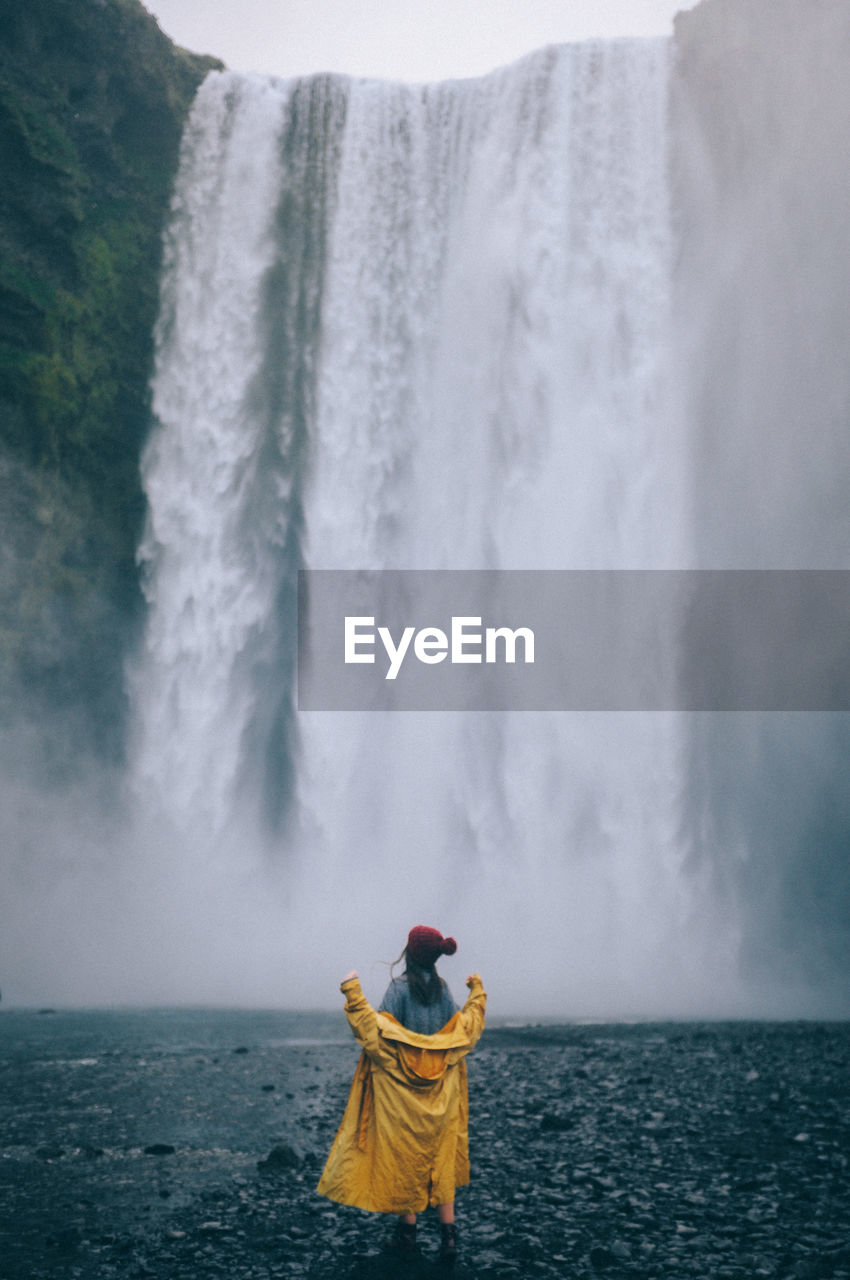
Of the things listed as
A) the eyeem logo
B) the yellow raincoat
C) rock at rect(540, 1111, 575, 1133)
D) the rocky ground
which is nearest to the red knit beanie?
the yellow raincoat

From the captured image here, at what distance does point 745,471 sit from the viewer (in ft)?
66.0

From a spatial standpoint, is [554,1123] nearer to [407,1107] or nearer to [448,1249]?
[448,1249]

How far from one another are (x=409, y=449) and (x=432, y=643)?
13.3ft

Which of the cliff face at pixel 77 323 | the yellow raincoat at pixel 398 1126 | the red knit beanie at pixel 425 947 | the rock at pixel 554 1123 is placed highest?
the cliff face at pixel 77 323

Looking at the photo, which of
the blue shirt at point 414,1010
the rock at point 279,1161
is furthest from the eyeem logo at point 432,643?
the blue shirt at point 414,1010

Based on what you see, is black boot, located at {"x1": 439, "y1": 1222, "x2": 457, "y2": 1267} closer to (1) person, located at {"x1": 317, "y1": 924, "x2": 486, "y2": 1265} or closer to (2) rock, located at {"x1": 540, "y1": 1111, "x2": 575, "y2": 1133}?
(1) person, located at {"x1": 317, "y1": 924, "x2": 486, "y2": 1265}

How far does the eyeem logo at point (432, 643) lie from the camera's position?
20094 millimetres

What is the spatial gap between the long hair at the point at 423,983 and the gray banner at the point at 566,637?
14300 mm

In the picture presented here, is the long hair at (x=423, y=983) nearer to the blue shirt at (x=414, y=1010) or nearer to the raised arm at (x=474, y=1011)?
the blue shirt at (x=414, y=1010)

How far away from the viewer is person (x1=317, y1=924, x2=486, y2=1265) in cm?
443

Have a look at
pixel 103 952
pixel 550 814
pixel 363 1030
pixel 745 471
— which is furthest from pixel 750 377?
pixel 363 1030

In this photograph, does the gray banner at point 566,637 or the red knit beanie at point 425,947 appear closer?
the red knit beanie at point 425,947

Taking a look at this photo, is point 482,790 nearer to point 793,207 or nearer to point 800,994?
point 800,994

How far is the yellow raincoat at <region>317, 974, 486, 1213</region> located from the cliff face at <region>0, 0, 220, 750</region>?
15.9 m
